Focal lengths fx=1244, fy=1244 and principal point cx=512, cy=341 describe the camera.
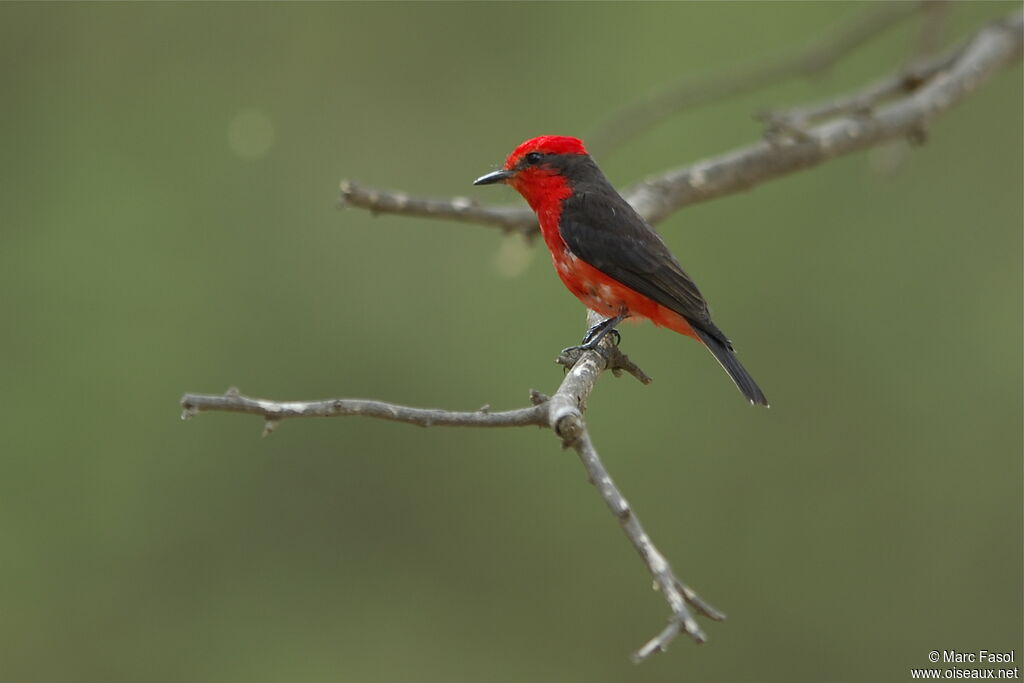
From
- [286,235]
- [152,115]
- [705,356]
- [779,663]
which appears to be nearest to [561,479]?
[705,356]

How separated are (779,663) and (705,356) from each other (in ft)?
6.98

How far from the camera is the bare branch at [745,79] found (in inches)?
231

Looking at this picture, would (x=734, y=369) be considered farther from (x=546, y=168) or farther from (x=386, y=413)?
(x=386, y=413)

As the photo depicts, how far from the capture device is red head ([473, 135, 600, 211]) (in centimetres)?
536

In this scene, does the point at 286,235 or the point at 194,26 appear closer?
the point at 286,235

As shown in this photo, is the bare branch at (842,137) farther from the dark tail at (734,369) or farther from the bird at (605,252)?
the dark tail at (734,369)

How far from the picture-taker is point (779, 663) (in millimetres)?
8398

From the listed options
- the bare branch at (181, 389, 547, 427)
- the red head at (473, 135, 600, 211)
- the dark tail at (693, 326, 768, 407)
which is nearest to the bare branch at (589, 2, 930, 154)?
the red head at (473, 135, 600, 211)

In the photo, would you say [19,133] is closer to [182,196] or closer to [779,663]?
[182,196]

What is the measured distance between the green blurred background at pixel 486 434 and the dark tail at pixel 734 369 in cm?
349

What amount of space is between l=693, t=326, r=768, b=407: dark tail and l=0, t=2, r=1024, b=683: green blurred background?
11.5 ft

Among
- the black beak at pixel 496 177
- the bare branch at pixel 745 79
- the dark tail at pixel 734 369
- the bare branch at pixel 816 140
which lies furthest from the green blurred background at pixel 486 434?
the dark tail at pixel 734 369

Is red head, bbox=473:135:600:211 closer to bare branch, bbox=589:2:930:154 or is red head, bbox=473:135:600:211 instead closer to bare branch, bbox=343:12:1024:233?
bare branch, bbox=343:12:1024:233

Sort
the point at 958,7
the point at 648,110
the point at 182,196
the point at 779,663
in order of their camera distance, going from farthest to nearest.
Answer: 1. the point at 958,7
2. the point at 182,196
3. the point at 779,663
4. the point at 648,110
